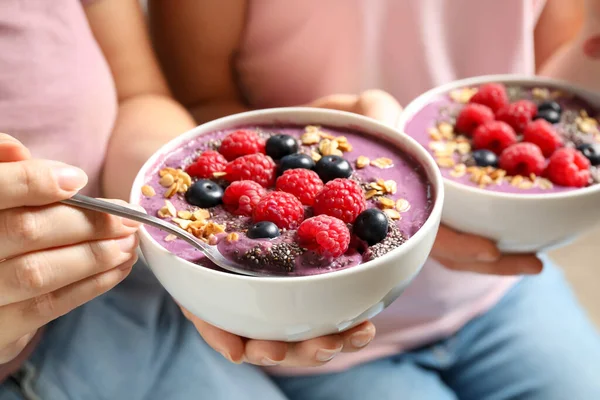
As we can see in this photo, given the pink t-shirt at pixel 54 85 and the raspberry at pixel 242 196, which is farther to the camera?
the pink t-shirt at pixel 54 85

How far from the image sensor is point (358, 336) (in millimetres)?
635

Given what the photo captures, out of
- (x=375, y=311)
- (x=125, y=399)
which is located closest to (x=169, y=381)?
(x=125, y=399)

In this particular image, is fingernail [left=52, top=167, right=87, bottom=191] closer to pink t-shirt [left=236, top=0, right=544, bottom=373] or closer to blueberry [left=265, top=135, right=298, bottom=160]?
blueberry [left=265, top=135, right=298, bottom=160]

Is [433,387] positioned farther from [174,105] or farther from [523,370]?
[174,105]

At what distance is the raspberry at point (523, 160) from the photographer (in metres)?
0.75

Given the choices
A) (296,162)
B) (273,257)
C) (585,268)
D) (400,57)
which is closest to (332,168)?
(296,162)

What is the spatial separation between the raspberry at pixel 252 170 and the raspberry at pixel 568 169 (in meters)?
0.35

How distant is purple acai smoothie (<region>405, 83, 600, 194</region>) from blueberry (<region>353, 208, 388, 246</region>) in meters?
0.23

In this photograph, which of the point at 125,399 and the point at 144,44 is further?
the point at 144,44

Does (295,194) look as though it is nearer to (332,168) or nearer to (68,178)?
(332,168)

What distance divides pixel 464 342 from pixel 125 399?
0.55 meters

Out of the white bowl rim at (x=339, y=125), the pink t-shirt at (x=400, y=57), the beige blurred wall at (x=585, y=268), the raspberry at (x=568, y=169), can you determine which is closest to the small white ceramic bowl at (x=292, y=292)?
the white bowl rim at (x=339, y=125)

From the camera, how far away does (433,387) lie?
3.13 feet

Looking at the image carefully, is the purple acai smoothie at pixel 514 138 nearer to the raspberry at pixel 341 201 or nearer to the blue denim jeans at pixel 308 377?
the raspberry at pixel 341 201
